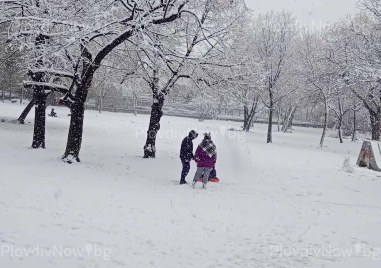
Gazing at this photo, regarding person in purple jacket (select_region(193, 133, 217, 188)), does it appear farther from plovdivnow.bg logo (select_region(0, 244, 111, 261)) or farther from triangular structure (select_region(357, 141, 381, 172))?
triangular structure (select_region(357, 141, 381, 172))

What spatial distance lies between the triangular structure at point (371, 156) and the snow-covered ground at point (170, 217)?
12.5 ft

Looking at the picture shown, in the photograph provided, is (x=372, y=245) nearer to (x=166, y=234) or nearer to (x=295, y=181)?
(x=166, y=234)

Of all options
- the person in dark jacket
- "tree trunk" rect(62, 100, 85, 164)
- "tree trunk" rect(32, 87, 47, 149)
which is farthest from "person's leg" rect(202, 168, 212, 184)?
"tree trunk" rect(32, 87, 47, 149)

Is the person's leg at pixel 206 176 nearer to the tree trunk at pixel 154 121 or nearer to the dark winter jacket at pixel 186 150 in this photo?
the dark winter jacket at pixel 186 150

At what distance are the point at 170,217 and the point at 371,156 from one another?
48.2 ft

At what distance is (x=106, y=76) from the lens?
21141 millimetres

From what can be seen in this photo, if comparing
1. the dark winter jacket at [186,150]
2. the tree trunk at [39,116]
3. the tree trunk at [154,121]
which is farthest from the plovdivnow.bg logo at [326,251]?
the tree trunk at [39,116]

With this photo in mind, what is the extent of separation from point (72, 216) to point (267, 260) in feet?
13.9

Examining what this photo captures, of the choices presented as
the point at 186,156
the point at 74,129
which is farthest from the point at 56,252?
the point at 74,129

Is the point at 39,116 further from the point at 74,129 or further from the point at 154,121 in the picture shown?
the point at 154,121

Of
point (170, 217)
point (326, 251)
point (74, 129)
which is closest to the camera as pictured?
point (326, 251)

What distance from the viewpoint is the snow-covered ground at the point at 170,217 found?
6.59 meters

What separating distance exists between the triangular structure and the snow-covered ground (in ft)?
12.5

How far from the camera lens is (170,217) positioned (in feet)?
30.0
